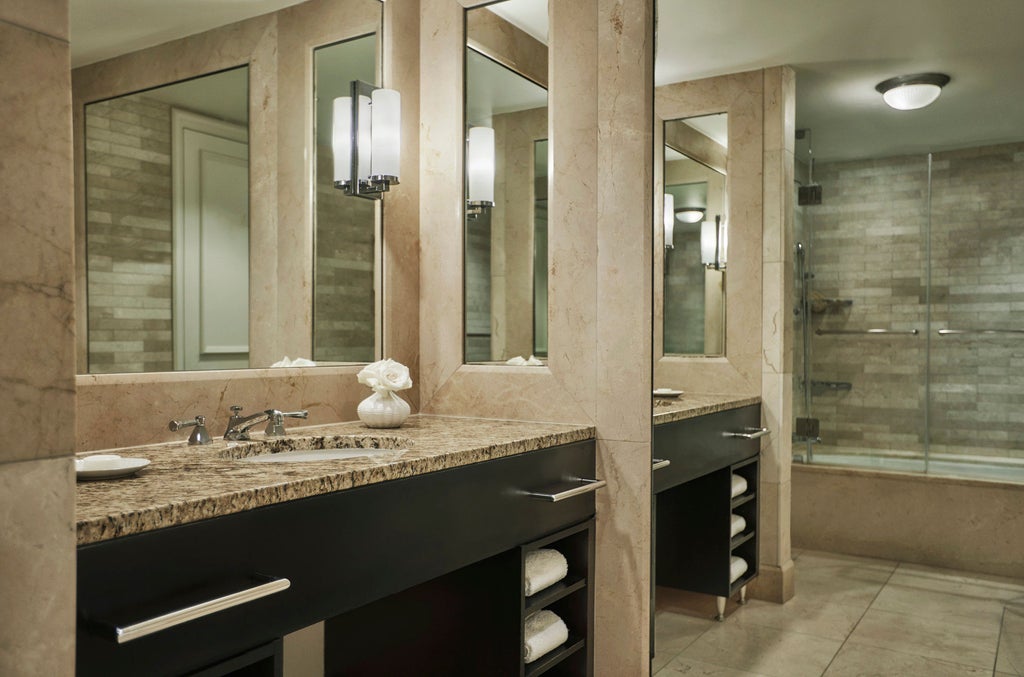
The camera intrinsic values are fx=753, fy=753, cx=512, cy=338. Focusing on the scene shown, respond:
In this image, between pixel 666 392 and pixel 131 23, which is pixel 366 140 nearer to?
pixel 131 23

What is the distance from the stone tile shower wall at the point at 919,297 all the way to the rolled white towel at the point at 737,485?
10.2 inches

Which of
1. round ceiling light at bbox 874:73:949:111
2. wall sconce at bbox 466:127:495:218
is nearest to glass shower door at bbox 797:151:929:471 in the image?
round ceiling light at bbox 874:73:949:111

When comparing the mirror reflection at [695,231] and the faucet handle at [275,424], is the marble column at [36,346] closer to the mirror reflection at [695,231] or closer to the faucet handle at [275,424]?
the faucet handle at [275,424]

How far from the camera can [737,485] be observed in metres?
2.08

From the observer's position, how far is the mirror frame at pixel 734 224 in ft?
6.17

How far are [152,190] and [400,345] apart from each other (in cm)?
89

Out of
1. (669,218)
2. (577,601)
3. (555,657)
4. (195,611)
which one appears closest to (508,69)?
(669,218)

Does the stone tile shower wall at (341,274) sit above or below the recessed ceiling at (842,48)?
below

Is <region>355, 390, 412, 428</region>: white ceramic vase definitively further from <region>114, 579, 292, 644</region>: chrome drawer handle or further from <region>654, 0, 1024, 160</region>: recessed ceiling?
<region>654, 0, 1024, 160</region>: recessed ceiling

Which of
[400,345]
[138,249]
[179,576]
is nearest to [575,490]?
[400,345]

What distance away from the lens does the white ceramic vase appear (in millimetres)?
1994

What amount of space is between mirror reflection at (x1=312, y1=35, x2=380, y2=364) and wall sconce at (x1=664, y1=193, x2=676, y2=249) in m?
0.88

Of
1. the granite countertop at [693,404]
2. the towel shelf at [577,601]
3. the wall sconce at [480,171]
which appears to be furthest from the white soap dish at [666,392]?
the wall sconce at [480,171]

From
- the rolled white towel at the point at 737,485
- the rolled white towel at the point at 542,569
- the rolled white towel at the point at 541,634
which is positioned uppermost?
the rolled white towel at the point at 737,485
